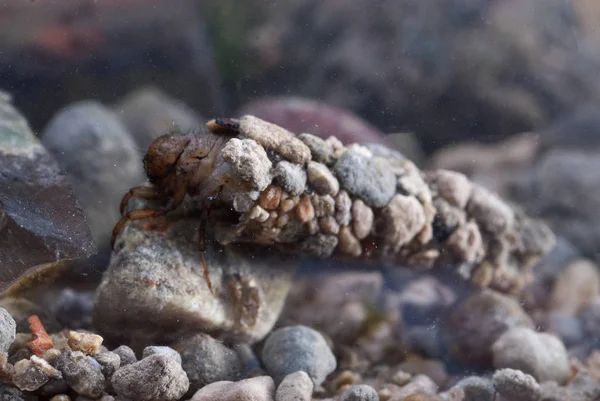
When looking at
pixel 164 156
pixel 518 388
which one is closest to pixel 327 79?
pixel 164 156

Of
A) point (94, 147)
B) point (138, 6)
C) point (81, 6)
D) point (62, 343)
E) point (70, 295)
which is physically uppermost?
point (138, 6)

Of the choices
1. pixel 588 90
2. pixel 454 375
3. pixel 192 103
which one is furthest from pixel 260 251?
pixel 588 90

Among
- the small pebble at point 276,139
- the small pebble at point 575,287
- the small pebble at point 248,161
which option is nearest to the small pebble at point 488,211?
the small pebble at point 575,287

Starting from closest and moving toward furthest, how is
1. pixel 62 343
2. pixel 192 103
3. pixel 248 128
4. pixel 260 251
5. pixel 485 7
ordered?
pixel 62 343
pixel 248 128
pixel 260 251
pixel 192 103
pixel 485 7

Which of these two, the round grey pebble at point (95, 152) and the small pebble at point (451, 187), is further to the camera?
the small pebble at point (451, 187)

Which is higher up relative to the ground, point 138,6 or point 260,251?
point 138,6

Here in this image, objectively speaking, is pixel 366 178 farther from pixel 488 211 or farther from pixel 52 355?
pixel 52 355

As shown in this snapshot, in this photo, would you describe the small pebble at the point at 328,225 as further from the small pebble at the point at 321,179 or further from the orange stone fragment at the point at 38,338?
the orange stone fragment at the point at 38,338

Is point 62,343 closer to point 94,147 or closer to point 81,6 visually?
point 94,147
